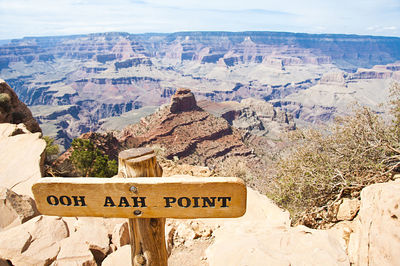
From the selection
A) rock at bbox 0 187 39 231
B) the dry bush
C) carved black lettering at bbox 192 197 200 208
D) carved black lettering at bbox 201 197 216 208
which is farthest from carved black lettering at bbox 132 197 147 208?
the dry bush

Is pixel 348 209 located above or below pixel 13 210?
above

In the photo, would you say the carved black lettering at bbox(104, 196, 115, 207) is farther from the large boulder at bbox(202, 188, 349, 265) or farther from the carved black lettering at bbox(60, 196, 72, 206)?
the large boulder at bbox(202, 188, 349, 265)

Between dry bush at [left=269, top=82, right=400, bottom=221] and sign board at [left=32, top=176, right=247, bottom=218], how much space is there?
4.94m

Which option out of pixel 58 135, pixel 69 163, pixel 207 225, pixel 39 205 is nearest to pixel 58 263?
pixel 39 205

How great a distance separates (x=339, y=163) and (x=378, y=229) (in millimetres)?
3443

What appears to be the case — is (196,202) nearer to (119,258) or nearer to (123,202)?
(123,202)

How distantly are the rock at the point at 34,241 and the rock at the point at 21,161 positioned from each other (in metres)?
2.57

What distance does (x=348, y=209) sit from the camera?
20.3ft

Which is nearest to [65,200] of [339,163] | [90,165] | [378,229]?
[378,229]

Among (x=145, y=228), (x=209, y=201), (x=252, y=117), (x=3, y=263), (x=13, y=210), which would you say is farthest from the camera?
(x=252, y=117)

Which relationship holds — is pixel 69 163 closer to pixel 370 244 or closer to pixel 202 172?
pixel 202 172

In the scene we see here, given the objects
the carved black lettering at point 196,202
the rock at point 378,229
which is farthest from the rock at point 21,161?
the rock at point 378,229

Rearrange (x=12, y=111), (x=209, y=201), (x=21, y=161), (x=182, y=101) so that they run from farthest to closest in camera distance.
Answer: (x=182, y=101)
(x=12, y=111)
(x=21, y=161)
(x=209, y=201)

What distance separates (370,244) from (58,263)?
6.24 metres
